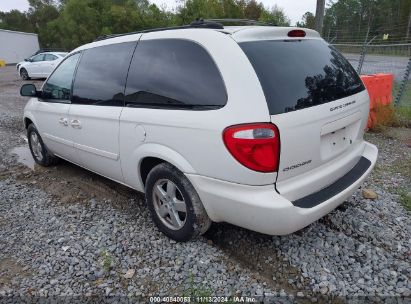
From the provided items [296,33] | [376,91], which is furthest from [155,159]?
[376,91]

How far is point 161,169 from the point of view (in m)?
3.01

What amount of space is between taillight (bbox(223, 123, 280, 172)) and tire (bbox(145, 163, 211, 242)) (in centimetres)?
62

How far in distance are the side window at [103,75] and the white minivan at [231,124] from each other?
19 millimetres

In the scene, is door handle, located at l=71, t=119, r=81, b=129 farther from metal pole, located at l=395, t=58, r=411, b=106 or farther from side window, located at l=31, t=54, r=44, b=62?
side window, located at l=31, t=54, r=44, b=62

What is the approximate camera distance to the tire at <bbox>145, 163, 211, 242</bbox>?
287 centimetres

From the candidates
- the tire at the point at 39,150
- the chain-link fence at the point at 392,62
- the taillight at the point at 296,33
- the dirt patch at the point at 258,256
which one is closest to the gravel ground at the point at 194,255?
the dirt patch at the point at 258,256

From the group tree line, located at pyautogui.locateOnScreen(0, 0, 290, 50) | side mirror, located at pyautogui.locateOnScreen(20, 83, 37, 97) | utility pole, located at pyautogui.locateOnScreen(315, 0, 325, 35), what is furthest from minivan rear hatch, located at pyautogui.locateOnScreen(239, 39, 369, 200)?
A: tree line, located at pyautogui.locateOnScreen(0, 0, 290, 50)

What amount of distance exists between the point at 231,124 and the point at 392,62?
7.79 meters

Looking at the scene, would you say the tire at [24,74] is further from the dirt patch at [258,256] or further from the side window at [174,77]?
the dirt patch at [258,256]

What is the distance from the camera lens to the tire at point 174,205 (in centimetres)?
287

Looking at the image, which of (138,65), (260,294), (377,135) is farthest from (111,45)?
(377,135)

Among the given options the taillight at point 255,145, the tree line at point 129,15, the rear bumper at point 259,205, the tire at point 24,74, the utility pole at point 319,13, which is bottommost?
the tire at point 24,74

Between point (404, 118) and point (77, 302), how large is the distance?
22.9 feet

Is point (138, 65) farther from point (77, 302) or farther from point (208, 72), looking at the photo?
point (77, 302)
